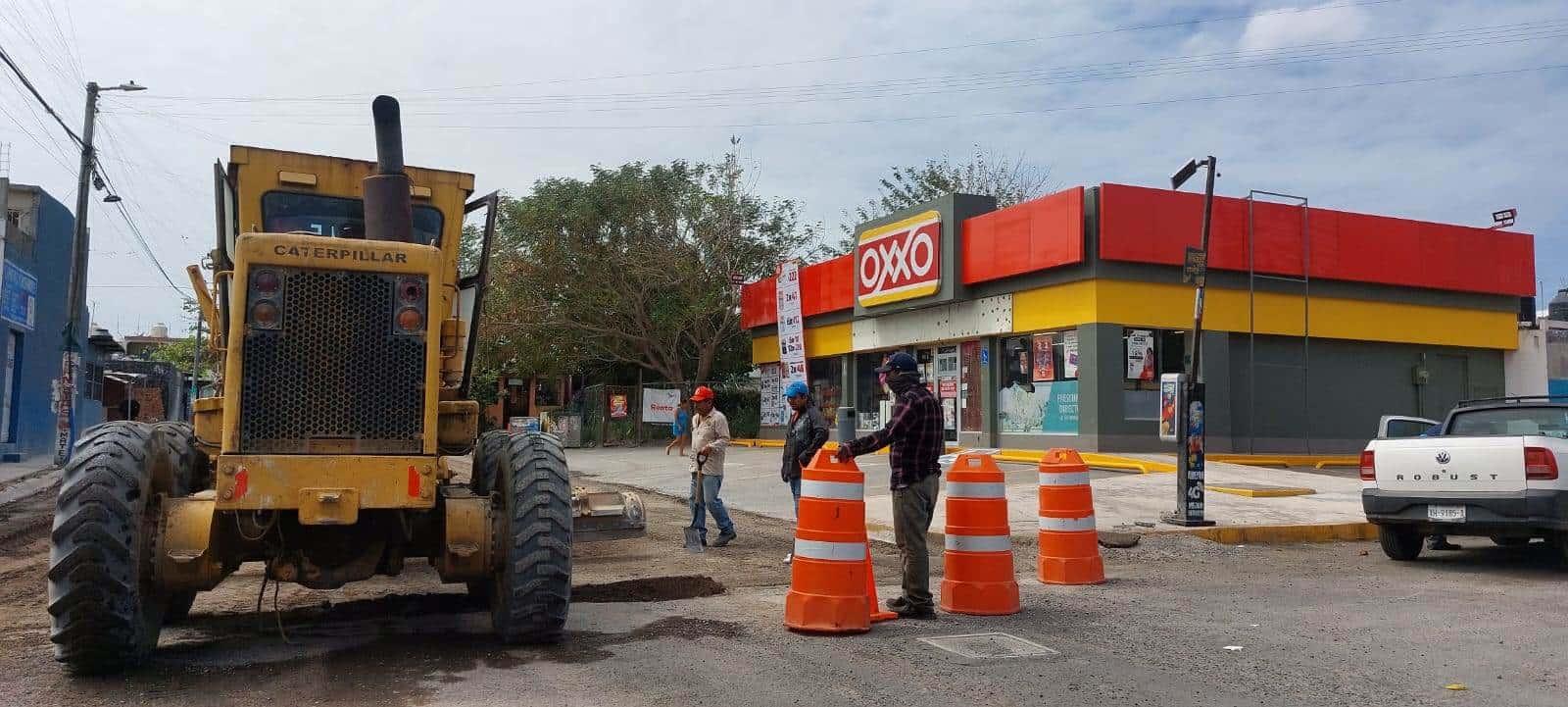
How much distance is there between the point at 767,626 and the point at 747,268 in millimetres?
25333

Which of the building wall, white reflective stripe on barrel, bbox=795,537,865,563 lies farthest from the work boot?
the building wall

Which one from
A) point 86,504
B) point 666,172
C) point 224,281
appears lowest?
point 86,504

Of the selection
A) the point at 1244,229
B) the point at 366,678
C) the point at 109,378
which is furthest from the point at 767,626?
the point at 109,378

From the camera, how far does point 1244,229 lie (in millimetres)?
20594

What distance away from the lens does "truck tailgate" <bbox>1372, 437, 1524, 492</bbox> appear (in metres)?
9.57

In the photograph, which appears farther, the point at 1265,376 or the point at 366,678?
the point at 1265,376

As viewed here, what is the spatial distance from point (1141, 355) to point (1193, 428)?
7579 mm

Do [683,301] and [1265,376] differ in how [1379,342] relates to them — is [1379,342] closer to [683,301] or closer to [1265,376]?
[1265,376]

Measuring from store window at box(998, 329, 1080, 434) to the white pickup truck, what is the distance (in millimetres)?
9229

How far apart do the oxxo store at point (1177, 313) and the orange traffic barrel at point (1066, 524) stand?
10794mm

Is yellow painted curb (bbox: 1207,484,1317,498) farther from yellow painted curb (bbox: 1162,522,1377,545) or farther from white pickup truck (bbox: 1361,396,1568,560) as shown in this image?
white pickup truck (bbox: 1361,396,1568,560)

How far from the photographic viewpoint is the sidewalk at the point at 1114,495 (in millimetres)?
13086

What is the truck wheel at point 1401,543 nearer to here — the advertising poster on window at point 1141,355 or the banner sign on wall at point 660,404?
the advertising poster on window at point 1141,355

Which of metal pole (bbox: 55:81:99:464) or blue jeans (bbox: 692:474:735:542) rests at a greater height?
metal pole (bbox: 55:81:99:464)
